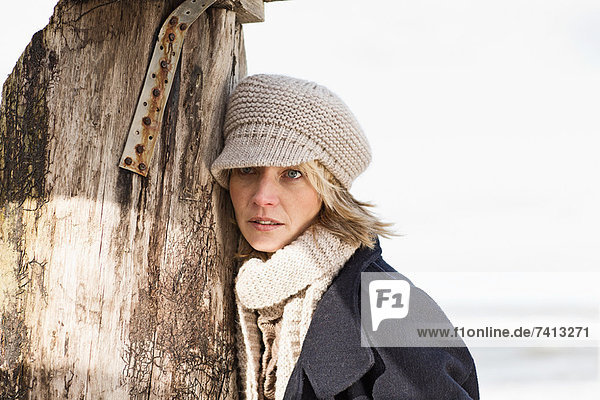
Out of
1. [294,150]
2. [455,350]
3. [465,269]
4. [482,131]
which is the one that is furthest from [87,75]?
[482,131]

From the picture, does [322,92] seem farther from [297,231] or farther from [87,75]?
[87,75]

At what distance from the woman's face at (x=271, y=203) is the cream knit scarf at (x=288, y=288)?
0.05 m

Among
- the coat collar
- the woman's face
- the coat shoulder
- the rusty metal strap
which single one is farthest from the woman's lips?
the coat shoulder

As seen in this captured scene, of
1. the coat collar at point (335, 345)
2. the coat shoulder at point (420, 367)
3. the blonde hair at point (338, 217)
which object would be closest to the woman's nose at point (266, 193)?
the blonde hair at point (338, 217)

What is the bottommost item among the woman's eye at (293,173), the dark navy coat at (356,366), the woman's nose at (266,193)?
the dark navy coat at (356,366)

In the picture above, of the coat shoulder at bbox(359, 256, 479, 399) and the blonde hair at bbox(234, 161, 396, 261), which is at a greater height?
the blonde hair at bbox(234, 161, 396, 261)

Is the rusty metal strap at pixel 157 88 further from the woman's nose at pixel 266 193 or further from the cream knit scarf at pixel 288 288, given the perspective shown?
the cream knit scarf at pixel 288 288

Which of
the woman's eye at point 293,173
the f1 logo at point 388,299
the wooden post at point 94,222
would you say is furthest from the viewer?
the woman's eye at point 293,173

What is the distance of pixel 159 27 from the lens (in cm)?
217

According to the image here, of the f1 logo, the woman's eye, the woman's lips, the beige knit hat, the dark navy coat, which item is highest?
the beige knit hat

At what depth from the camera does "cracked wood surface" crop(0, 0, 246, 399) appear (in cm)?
203

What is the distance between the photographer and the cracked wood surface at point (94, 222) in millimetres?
2027

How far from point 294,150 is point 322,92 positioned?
24 cm

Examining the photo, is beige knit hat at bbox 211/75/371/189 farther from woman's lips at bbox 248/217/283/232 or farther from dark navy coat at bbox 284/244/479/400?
dark navy coat at bbox 284/244/479/400
